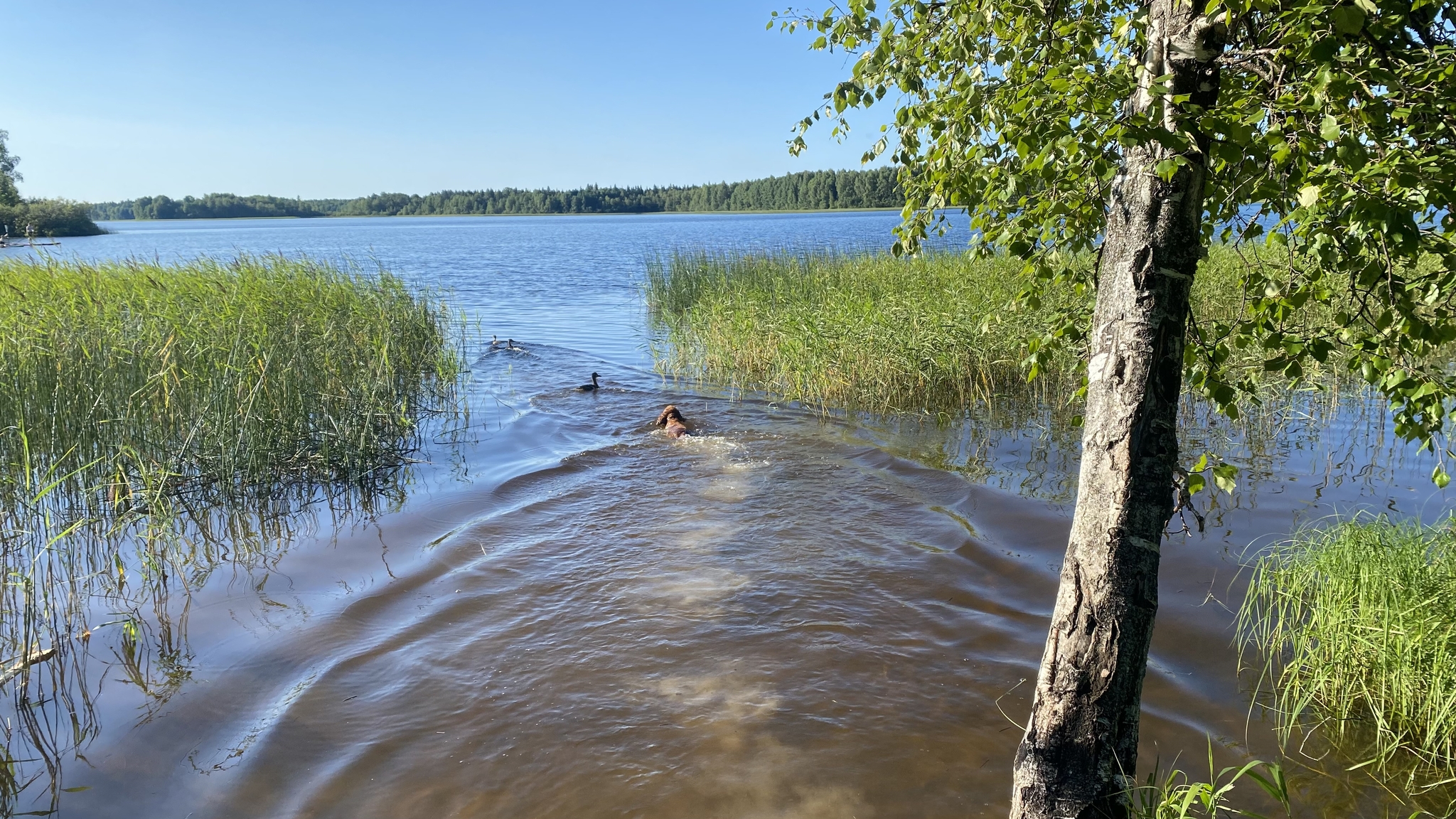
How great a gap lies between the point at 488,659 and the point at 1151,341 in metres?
3.81

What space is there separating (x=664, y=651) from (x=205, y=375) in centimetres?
527

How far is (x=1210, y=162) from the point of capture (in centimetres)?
252

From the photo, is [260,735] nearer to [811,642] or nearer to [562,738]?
[562,738]

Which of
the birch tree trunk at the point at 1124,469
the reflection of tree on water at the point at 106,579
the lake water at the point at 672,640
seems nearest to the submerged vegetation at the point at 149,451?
the reflection of tree on water at the point at 106,579

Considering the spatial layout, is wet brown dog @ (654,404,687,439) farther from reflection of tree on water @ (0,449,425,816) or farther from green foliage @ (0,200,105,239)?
green foliage @ (0,200,105,239)

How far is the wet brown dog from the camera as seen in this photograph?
379 inches

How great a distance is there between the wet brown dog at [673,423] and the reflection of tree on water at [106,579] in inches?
119

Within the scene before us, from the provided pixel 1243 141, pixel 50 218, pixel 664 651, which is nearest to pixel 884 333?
pixel 664 651

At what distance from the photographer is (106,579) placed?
5.61m

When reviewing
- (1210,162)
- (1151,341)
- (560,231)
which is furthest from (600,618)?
(560,231)

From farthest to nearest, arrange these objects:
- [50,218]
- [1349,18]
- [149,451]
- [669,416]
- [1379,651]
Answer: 1. [50,218]
2. [669,416]
3. [149,451]
4. [1379,651]
5. [1349,18]

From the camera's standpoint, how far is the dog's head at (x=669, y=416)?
9.93 m

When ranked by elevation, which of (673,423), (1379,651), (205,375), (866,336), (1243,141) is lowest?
(673,423)

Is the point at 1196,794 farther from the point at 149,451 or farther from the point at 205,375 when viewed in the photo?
the point at 205,375
